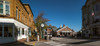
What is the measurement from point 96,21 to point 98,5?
179 inches

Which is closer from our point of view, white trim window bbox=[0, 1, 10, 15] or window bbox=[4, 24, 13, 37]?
white trim window bbox=[0, 1, 10, 15]

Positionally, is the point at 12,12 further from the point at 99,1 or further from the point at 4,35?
the point at 99,1

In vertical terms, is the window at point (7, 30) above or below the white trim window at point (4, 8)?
below

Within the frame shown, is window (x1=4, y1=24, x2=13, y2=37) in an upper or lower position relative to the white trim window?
lower

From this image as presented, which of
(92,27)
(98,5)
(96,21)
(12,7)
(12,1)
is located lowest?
(92,27)

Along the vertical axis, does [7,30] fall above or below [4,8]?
below

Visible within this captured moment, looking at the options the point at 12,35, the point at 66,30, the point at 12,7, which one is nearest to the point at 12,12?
the point at 12,7

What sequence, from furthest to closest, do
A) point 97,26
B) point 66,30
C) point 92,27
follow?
point 66,30
point 92,27
point 97,26

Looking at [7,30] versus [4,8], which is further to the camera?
[7,30]

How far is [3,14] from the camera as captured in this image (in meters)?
12.6

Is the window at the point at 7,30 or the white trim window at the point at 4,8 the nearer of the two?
the white trim window at the point at 4,8

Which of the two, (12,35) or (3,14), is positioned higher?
(3,14)

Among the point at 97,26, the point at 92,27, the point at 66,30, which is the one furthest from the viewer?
the point at 66,30

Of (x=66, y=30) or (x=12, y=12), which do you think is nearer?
(x=12, y=12)
